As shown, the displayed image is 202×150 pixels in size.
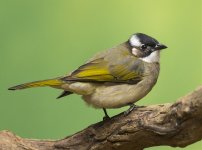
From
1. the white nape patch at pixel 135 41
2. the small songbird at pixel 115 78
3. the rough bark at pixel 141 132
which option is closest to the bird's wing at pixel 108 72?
the small songbird at pixel 115 78

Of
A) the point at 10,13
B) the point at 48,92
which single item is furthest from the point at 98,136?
the point at 10,13

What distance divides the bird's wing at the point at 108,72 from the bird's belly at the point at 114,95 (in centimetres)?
5

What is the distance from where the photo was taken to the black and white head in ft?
14.1

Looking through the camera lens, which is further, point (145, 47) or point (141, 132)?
point (145, 47)

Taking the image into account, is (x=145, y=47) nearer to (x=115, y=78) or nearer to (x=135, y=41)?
(x=135, y=41)

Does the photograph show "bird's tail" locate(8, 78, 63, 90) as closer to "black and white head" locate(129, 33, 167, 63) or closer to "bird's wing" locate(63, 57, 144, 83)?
"bird's wing" locate(63, 57, 144, 83)

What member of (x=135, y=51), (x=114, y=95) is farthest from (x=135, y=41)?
(x=114, y=95)

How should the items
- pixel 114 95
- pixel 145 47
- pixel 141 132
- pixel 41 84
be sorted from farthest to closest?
1. pixel 145 47
2. pixel 114 95
3. pixel 41 84
4. pixel 141 132

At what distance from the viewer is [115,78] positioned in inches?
162

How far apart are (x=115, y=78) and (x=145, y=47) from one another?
1.34 ft

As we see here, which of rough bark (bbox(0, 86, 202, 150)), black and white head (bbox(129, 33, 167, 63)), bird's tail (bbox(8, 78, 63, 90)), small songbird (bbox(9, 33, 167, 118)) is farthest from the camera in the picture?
black and white head (bbox(129, 33, 167, 63))

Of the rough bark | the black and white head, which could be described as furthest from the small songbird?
the rough bark

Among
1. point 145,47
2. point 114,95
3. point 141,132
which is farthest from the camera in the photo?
point 145,47

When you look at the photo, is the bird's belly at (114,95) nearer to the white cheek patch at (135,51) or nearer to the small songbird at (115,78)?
the small songbird at (115,78)
